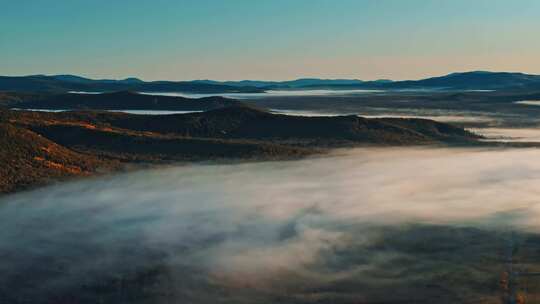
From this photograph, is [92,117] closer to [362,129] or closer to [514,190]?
[362,129]

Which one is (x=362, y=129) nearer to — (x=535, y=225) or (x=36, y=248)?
(x=535, y=225)

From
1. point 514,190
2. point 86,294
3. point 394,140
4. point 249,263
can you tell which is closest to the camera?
point 86,294

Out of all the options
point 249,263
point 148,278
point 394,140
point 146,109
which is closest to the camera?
point 148,278

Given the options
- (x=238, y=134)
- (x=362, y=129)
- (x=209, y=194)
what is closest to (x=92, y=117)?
(x=238, y=134)

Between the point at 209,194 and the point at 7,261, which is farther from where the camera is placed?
the point at 209,194

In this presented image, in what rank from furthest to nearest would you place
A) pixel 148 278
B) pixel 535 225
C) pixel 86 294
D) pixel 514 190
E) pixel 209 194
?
pixel 514 190, pixel 209 194, pixel 535 225, pixel 148 278, pixel 86 294

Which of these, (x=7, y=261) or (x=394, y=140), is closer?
(x=7, y=261)

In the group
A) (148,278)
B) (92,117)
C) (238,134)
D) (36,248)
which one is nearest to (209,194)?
(36,248)

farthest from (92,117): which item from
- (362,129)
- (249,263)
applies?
(249,263)

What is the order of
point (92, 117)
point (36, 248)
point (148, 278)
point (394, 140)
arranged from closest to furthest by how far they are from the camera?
point (148, 278) → point (36, 248) → point (394, 140) → point (92, 117)
